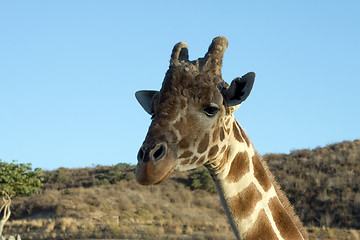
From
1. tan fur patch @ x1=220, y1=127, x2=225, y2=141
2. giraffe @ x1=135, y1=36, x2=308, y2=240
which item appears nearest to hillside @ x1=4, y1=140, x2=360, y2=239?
giraffe @ x1=135, y1=36, x2=308, y2=240

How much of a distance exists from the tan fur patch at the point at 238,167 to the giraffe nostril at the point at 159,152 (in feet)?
3.07

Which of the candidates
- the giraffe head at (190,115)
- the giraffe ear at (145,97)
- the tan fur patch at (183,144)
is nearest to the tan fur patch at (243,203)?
the giraffe head at (190,115)

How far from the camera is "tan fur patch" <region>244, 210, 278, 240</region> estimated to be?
4.49 meters

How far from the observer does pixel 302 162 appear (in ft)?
141

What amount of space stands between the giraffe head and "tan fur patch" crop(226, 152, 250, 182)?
253mm

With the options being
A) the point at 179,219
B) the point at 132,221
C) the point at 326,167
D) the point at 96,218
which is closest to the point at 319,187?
the point at 326,167

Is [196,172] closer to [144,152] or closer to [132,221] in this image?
[132,221]

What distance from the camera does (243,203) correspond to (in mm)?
4547

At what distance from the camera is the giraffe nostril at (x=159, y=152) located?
381 centimetres

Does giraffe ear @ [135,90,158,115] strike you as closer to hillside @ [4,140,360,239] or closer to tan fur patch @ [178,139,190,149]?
tan fur patch @ [178,139,190,149]

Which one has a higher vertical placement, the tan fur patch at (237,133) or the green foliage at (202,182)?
the green foliage at (202,182)

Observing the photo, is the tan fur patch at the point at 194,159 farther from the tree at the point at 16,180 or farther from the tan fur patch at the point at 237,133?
the tree at the point at 16,180

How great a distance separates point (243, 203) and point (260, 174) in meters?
0.46

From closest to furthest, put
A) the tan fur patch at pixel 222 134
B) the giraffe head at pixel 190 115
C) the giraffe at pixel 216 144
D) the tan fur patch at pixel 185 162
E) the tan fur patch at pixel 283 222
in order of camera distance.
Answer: the giraffe head at pixel 190 115
the giraffe at pixel 216 144
the tan fur patch at pixel 185 162
the tan fur patch at pixel 222 134
the tan fur patch at pixel 283 222
